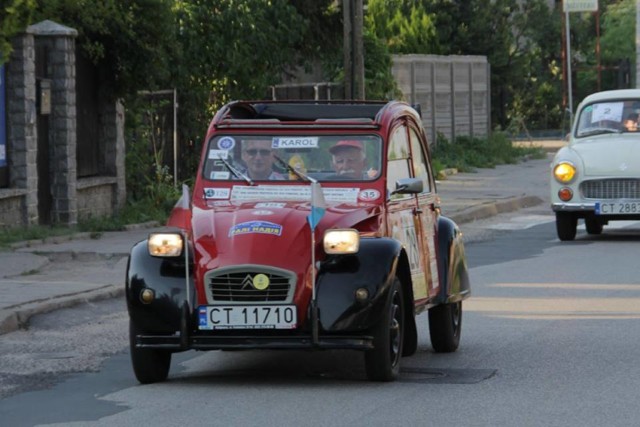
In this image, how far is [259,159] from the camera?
34.2 ft

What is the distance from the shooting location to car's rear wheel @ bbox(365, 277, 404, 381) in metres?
9.18

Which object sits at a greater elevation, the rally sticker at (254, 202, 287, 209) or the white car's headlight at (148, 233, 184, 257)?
the rally sticker at (254, 202, 287, 209)

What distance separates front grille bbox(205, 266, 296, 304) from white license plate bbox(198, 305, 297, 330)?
42mm

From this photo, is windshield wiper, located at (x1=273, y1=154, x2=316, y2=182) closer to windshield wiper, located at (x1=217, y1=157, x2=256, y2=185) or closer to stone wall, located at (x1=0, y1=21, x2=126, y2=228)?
windshield wiper, located at (x1=217, y1=157, x2=256, y2=185)

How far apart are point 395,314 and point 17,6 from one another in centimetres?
739

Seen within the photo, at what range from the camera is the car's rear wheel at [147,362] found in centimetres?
938

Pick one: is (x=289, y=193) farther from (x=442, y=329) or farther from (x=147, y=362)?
(x=442, y=329)

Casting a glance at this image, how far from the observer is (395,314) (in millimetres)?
9617

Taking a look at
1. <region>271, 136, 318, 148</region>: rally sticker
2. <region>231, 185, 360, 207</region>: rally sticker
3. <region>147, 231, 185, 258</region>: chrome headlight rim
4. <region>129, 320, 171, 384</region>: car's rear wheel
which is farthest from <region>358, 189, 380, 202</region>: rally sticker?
<region>129, 320, 171, 384</region>: car's rear wheel

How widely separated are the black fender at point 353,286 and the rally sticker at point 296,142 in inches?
50.0

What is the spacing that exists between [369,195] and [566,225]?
402 inches

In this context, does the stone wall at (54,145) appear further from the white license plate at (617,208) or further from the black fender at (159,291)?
the black fender at (159,291)

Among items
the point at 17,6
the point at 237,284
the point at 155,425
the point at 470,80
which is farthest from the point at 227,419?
the point at 470,80

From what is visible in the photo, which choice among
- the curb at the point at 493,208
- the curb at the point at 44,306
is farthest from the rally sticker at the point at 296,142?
the curb at the point at 493,208
